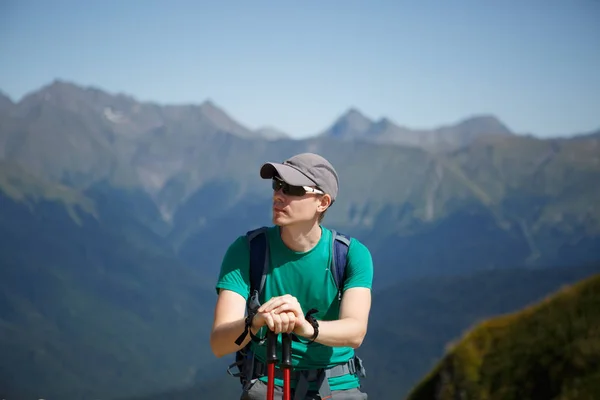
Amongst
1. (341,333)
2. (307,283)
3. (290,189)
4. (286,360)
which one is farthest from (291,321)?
(290,189)

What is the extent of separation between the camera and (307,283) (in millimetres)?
4344

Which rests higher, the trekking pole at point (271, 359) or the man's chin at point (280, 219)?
the man's chin at point (280, 219)

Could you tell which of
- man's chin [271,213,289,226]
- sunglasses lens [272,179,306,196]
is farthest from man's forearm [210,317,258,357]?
sunglasses lens [272,179,306,196]

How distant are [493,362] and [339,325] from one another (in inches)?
309

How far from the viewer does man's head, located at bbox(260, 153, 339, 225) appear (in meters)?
4.23

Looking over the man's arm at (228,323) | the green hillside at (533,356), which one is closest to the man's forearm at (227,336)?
the man's arm at (228,323)

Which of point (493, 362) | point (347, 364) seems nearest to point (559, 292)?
point (493, 362)

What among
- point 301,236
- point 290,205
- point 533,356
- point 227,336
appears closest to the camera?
point 227,336

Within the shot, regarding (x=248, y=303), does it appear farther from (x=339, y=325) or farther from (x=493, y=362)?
(x=493, y=362)

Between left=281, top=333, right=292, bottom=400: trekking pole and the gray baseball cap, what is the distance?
0.78 metres

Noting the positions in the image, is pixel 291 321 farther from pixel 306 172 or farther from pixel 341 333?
pixel 306 172

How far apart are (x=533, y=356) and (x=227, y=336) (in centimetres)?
759

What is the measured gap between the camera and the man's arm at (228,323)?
401cm

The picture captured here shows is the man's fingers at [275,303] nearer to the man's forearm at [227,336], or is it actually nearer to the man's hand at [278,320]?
the man's hand at [278,320]
